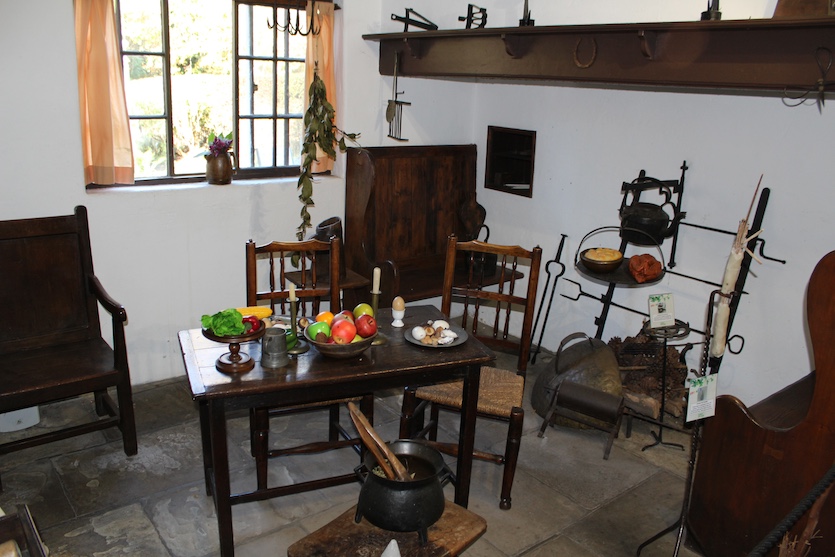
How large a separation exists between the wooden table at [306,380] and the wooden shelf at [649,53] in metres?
1.51

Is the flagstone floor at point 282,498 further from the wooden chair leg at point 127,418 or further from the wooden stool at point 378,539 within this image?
the wooden stool at point 378,539

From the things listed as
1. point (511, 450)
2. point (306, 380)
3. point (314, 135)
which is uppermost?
point (314, 135)

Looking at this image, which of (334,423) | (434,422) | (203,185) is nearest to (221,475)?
(334,423)

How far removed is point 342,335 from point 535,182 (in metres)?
2.65

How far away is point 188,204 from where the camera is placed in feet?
13.5

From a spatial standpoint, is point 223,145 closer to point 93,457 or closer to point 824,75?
point 93,457

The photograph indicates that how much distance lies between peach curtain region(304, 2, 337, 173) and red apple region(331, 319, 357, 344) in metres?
2.07

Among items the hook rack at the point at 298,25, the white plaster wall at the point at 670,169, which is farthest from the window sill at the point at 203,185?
the hook rack at the point at 298,25

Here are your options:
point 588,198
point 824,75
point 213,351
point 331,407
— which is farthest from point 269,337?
point 588,198

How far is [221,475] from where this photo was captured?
8.43ft

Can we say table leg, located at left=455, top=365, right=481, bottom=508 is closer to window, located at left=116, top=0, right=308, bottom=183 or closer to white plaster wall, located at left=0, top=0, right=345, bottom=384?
white plaster wall, located at left=0, top=0, right=345, bottom=384

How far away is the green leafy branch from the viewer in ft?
13.9

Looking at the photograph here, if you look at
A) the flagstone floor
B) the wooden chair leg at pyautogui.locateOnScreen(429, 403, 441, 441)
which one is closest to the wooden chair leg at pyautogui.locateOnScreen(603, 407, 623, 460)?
the flagstone floor

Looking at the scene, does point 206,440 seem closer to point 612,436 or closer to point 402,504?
point 402,504
